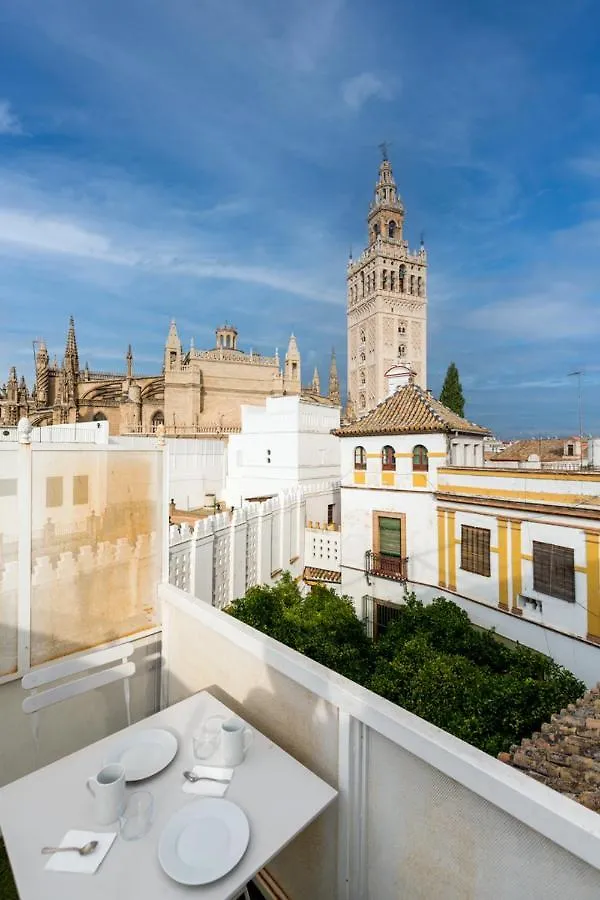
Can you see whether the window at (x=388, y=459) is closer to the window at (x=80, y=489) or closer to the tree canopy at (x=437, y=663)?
the tree canopy at (x=437, y=663)

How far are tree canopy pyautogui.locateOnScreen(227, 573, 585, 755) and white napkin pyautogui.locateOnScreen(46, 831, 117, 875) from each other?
238 inches

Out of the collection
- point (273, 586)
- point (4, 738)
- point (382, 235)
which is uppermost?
point (382, 235)

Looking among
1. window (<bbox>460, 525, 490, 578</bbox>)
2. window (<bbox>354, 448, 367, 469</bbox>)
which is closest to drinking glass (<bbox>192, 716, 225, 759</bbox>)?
window (<bbox>460, 525, 490, 578</bbox>)

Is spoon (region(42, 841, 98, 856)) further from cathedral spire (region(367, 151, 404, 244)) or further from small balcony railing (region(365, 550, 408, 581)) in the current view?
cathedral spire (region(367, 151, 404, 244))

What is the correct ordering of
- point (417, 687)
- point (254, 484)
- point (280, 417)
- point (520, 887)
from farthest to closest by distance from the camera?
point (254, 484), point (280, 417), point (417, 687), point (520, 887)

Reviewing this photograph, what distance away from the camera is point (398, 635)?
10.9 meters

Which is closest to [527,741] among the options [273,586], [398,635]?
[398,635]

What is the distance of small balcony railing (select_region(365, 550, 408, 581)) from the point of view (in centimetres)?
1390

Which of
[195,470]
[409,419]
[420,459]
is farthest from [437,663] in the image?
[195,470]

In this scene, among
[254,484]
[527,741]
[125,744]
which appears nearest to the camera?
[125,744]

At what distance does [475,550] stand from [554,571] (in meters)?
2.23

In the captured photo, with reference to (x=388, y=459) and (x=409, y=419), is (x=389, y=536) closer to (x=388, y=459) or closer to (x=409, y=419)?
(x=388, y=459)

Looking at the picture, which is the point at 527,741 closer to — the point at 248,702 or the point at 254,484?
the point at 248,702

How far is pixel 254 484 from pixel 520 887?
22.4m
